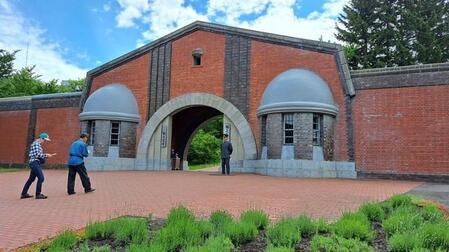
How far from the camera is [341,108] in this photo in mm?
16672

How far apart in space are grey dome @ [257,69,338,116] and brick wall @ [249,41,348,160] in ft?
1.12

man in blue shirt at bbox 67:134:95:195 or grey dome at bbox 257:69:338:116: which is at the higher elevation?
grey dome at bbox 257:69:338:116

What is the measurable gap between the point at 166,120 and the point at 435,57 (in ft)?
74.4

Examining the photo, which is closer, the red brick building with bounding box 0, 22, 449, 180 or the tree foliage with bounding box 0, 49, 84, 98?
the red brick building with bounding box 0, 22, 449, 180

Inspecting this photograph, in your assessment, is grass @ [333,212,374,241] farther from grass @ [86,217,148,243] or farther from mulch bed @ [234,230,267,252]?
grass @ [86,217,148,243]

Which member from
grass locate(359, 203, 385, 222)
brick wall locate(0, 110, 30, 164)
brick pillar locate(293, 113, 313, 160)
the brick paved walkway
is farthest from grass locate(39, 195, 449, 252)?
brick wall locate(0, 110, 30, 164)

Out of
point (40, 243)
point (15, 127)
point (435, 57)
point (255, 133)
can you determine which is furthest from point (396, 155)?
point (15, 127)

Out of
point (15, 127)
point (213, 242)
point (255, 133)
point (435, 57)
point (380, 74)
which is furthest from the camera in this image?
point (435, 57)

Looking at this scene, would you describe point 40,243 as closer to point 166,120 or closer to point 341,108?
point 341,108

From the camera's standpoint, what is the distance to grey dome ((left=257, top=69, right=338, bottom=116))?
52.5 feet

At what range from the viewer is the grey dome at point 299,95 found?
1600 cm

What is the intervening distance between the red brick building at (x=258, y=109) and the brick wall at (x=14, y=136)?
2.7 inches

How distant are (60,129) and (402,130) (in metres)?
17.7

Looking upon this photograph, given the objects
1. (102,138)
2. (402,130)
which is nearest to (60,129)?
(102,138)
